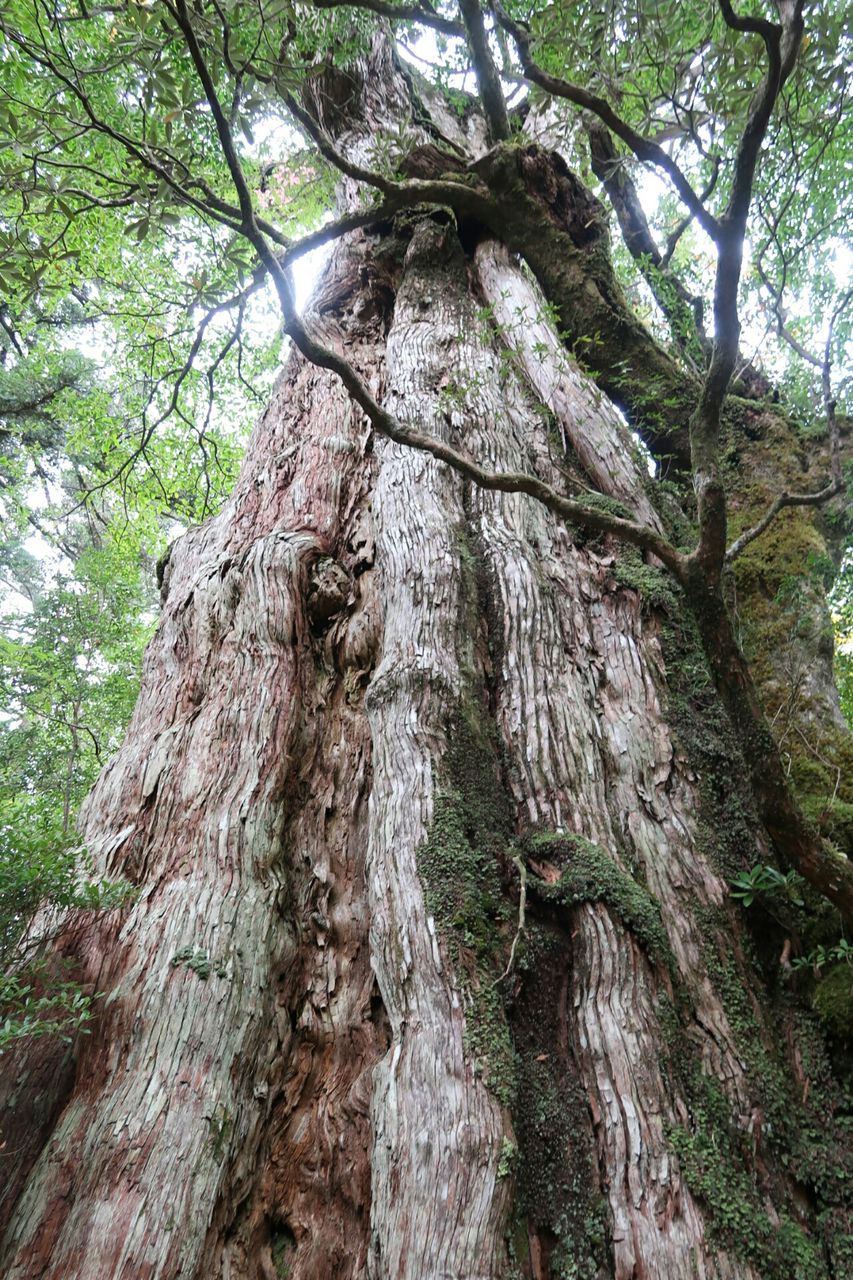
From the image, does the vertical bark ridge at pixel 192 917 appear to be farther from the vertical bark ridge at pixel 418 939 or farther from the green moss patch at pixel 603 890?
the green moss patch at pixel 603 890

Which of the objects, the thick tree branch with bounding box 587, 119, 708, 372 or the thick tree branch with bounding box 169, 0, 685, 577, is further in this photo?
the thick tree branch with bounding box 587, 119, 708, 372

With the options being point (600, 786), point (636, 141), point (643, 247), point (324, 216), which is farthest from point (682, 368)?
point (324, 216)

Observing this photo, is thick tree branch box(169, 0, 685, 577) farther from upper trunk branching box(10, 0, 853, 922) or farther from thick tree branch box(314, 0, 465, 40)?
thick tree branch box(314, 0, 465, 40)

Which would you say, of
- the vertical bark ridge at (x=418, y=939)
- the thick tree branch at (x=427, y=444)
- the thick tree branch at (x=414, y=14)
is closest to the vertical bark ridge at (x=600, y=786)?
the vertical bark ridge at (x=418, y=939)

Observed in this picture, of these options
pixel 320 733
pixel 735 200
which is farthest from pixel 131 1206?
pixel 735 200

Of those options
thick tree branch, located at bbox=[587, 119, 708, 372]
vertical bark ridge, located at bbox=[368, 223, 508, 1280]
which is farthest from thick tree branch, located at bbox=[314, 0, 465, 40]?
vertical bark ridge, located at bbox=[368, 223, 508, 1280]

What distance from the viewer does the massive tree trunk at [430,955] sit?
6.56 feet

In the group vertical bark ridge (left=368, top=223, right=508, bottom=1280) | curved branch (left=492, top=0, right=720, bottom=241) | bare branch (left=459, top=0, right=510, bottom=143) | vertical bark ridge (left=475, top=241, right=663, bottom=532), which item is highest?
bare branch (left=459, top=0, right=510, bottom=143)

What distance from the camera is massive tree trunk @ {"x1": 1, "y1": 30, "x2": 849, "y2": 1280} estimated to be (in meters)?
2.00

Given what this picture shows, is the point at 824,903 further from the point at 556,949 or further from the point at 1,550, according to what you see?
the point at 1,550

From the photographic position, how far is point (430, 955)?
241 cm

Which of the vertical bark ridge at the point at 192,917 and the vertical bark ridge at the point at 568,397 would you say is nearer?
the vertical bark ridge at the point at 192,917

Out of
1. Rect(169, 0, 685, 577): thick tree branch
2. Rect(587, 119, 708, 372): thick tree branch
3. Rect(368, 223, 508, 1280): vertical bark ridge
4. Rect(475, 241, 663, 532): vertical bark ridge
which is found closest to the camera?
Rect(368, 223, 508, 1280): vertical bark ridge

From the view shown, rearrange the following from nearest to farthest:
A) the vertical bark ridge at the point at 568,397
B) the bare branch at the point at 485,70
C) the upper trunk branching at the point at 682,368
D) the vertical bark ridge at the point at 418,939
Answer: the vertical bark ridge at the point at 418,939, the upper trunk branching at the point at 682,368, the bare branch at the point at 485,70, the vertical bark ridge at the point at 568,397
